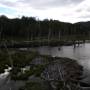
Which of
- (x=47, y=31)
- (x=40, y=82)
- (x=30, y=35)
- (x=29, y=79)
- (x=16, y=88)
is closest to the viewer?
(x=16, y=88)

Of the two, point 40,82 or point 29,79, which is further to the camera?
point 29,79

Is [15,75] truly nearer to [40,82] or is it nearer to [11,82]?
[11,82]

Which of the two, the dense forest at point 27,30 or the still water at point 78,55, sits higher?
the dense forest at point 27,30

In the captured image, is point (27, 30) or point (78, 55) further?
point (27, 30)

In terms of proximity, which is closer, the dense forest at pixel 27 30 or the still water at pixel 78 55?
the still water at pixel 78 55

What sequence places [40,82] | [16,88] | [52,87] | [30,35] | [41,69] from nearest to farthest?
[52,87] → [16,88] → [40,82] → [41,69] → [30,35]

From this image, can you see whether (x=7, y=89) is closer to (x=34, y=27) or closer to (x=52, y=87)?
(x=52, y=87)

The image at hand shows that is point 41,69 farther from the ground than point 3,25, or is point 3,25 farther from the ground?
point 3,25

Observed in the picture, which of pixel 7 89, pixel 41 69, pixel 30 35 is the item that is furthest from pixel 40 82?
pixel 30 35

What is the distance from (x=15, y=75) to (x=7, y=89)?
21.7ft

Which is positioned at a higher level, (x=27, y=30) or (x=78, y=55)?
(x=27, y=30)

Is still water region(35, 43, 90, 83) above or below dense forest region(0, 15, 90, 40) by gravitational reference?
below

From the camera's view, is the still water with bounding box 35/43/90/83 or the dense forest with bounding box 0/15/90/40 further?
the dense forest with bounding box 0/15/90/40

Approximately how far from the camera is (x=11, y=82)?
31031mm
